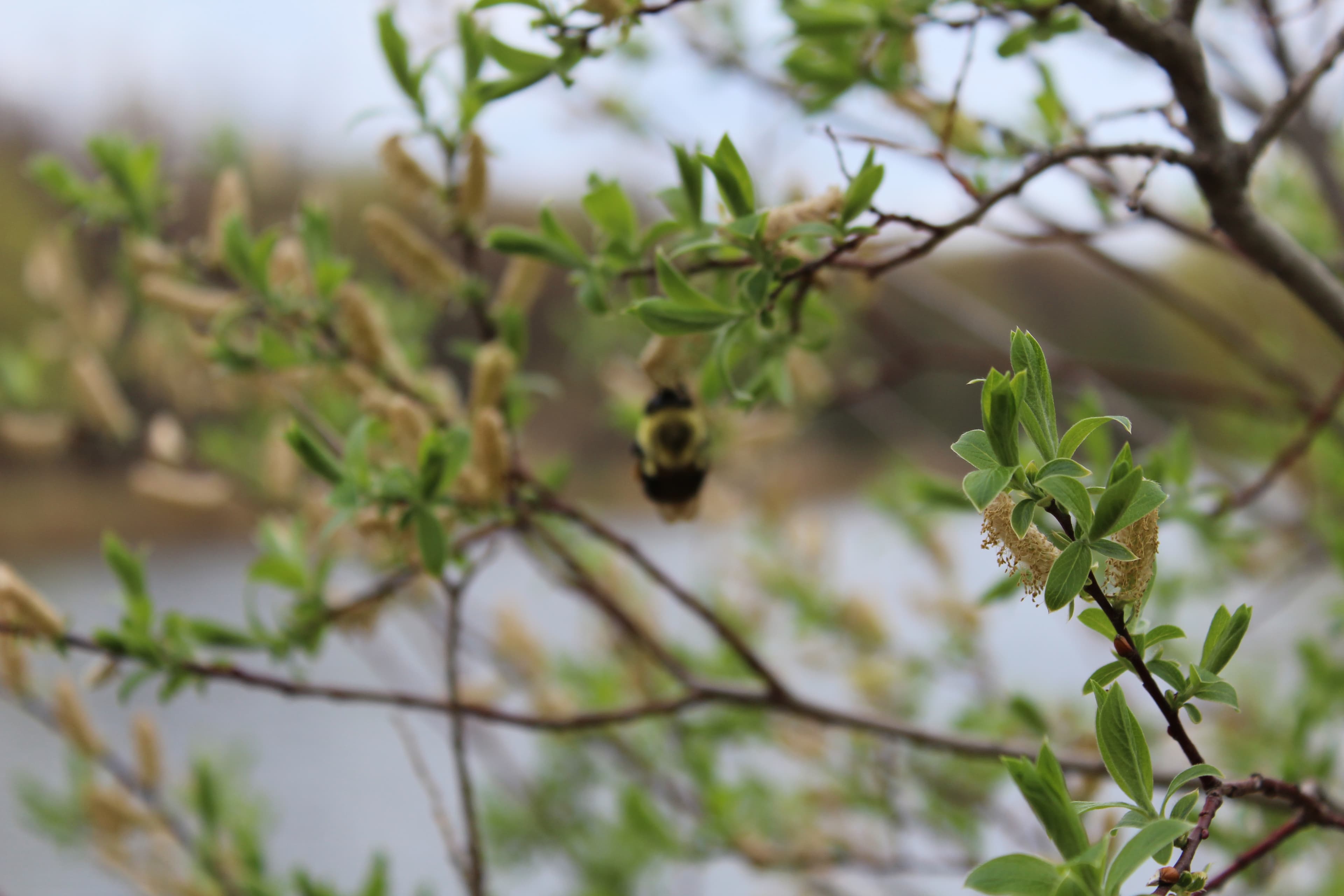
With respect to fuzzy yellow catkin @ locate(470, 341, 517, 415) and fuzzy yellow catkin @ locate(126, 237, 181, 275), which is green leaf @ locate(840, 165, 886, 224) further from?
fuzzy yellow catkin @ locate(126, 237, 181, 275)

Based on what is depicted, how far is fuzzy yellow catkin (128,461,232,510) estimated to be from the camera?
2.09ft

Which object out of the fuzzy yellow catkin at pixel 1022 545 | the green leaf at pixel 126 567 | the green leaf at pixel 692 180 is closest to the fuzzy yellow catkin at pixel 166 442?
the green leaf at pixel 126 567

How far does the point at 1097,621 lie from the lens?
19 cm

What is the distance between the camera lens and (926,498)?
1.45 ft

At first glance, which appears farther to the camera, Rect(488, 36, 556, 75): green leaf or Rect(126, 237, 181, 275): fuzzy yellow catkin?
Rect(126, 237, 181, 275): fuzzy yellow catkin

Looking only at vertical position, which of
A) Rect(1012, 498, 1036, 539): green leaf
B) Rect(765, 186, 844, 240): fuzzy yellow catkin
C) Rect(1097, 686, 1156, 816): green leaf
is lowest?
Rect(1097, 686, 1156, 816): green leaf

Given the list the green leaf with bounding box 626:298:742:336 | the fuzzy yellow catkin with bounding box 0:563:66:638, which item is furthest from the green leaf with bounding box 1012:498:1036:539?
the fuzzy yellow catkin with bounding box 0:563:66:638

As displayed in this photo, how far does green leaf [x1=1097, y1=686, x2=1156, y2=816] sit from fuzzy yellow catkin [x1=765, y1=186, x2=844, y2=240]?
0.14 meters

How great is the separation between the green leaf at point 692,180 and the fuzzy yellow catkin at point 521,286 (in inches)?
4.6

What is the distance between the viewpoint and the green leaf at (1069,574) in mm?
168

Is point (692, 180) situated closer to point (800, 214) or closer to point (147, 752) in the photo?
point (800, 214)

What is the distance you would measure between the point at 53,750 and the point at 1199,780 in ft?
6.87

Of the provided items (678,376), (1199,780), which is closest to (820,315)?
(678,376)

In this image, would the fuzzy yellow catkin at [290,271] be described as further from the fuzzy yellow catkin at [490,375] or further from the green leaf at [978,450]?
the green leaf at [978,450]
